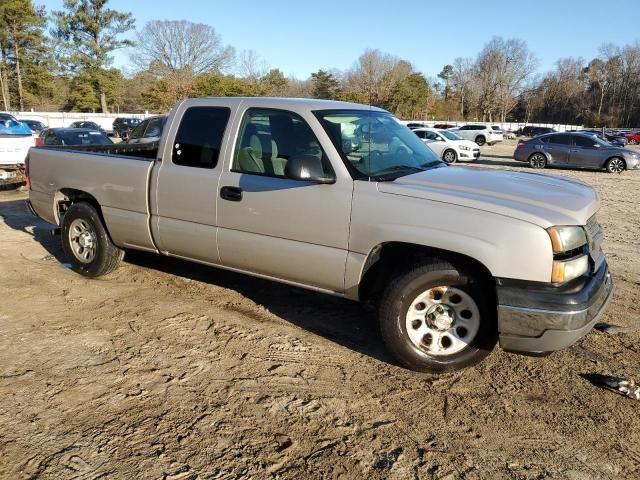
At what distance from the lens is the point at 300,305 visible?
5117mm

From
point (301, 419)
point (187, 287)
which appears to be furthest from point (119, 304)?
point (301, 419)

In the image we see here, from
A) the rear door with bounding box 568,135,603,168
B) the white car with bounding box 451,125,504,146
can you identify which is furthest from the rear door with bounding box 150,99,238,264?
the white car with bounding box 451,125,504,146

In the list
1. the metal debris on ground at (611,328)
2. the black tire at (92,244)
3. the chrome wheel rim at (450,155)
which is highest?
the chrome wheel rim at (450,155)

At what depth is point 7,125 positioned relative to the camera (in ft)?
43.1

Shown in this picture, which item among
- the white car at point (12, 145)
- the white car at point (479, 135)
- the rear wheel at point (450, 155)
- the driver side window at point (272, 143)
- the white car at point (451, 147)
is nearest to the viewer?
the driver side window at point (272, 143)

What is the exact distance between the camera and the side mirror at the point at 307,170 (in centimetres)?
379

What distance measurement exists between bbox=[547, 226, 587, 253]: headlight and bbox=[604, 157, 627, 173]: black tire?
19933 mm

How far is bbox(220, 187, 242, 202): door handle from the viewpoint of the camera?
14.3ft

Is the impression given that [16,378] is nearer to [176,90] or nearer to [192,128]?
[192,128]

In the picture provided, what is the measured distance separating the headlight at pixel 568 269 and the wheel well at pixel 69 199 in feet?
14.5

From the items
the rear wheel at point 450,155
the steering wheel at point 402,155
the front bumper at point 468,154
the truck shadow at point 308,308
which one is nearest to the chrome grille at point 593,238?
the steering wheel at point 402,155

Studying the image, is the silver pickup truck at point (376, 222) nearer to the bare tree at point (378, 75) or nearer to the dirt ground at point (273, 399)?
the dirt ground at point (273, 399)

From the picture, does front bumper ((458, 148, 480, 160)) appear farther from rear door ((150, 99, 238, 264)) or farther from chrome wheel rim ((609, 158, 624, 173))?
rear door ((150, 99, 238, 264))

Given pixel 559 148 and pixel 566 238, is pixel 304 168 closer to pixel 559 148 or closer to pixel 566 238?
pixel 566 238
